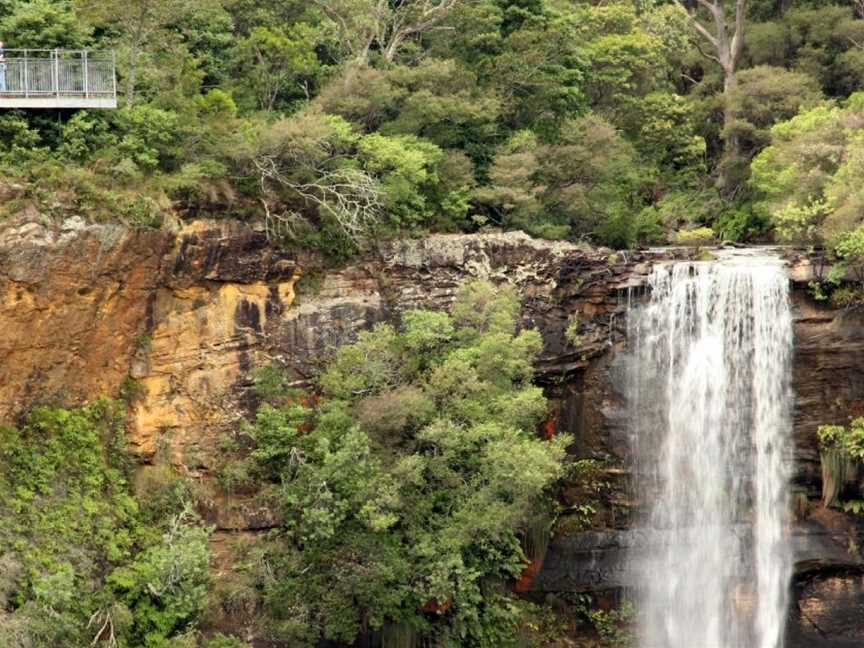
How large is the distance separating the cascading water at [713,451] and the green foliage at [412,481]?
2.80 meters

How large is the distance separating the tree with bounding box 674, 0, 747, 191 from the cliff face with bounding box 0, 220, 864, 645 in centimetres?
841

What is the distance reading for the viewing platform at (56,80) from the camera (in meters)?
28.7

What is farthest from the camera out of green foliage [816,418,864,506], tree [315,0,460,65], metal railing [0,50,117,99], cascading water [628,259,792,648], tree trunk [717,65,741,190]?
tree trunk [717,65,741,190]

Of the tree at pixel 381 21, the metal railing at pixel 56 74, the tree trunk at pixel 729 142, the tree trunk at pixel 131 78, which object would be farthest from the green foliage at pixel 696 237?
the metal railing at pixel 56 74

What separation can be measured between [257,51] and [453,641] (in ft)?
48.4

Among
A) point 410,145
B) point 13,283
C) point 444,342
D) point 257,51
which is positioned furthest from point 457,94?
point 13,283

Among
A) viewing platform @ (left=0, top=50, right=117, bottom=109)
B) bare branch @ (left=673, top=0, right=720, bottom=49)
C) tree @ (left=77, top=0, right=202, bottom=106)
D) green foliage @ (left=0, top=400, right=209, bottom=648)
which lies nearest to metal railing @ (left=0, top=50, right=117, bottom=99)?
viewing platform @ (left=0, top=50, right=117, bottom=109)

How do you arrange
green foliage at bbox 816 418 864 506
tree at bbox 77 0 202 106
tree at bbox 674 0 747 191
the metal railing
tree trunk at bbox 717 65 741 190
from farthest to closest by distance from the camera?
tree at bbox 674 0 747 191 → tree trunk at bbox 717 65 741 190 → tree at bbox 77 0 202 106 → green foliage at bbox 816 418 864 506 → the metal railing

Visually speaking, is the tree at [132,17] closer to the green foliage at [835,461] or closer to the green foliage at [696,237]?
the green foliage at [696,237]

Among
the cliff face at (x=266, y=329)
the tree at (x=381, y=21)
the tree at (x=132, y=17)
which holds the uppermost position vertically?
the tree at (x=381, y=21)

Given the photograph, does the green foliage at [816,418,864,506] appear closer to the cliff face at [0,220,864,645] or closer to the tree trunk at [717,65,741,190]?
the cliff face at [0,220,864,645]

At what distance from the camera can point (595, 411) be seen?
31156mm

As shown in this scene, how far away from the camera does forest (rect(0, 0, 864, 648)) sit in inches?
1091

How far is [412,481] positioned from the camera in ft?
93.5
